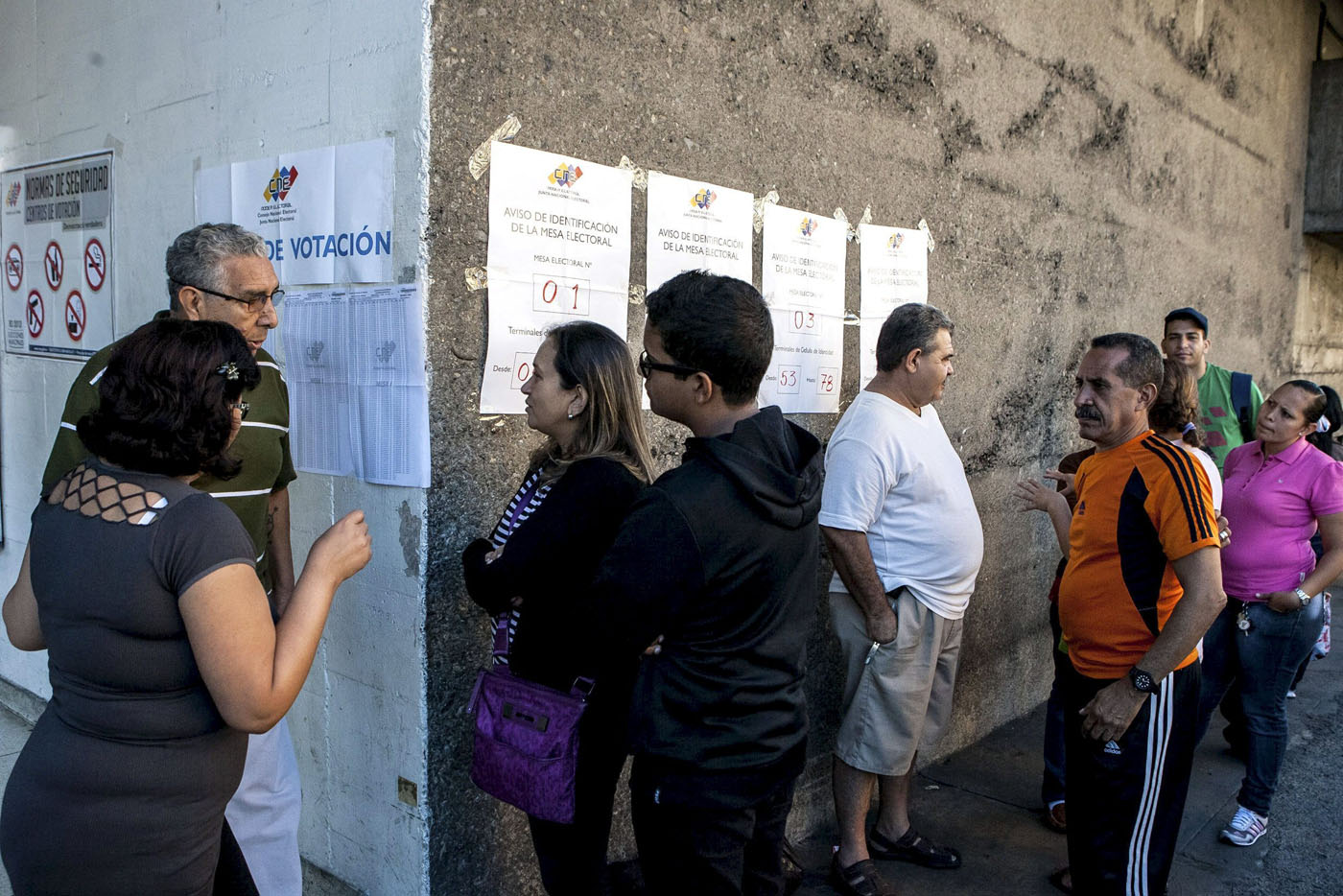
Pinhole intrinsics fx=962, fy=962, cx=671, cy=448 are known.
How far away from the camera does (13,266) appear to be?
13.8 feet

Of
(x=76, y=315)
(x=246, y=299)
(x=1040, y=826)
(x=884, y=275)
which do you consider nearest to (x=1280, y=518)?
(x=1040, y=826)

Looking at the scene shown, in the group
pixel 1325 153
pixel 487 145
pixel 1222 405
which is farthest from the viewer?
pixel 1325 153

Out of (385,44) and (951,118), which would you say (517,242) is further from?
(951,118)

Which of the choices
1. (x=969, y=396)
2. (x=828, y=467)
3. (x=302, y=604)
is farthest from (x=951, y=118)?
(x=302, y=604)

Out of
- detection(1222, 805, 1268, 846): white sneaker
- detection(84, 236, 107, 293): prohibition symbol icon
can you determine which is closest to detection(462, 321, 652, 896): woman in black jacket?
detection(84, 236, 107, 293): prohibition symbol icon

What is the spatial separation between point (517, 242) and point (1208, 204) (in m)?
6.07

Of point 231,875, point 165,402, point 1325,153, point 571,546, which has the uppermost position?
point 1325,153

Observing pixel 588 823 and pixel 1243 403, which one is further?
pixel 1243 403

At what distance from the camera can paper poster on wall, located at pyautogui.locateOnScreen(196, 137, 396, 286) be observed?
8.27ft

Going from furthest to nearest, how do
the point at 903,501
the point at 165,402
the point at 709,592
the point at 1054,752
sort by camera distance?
the point at 1054,752, the point at 903,501, the point at 709,592, the point at 165,402

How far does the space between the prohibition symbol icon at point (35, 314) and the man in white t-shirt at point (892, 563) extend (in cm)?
332

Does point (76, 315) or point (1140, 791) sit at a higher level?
point (76, 315)

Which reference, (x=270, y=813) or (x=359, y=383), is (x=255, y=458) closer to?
(x=359, y=383)

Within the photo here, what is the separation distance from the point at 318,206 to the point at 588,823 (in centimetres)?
181
